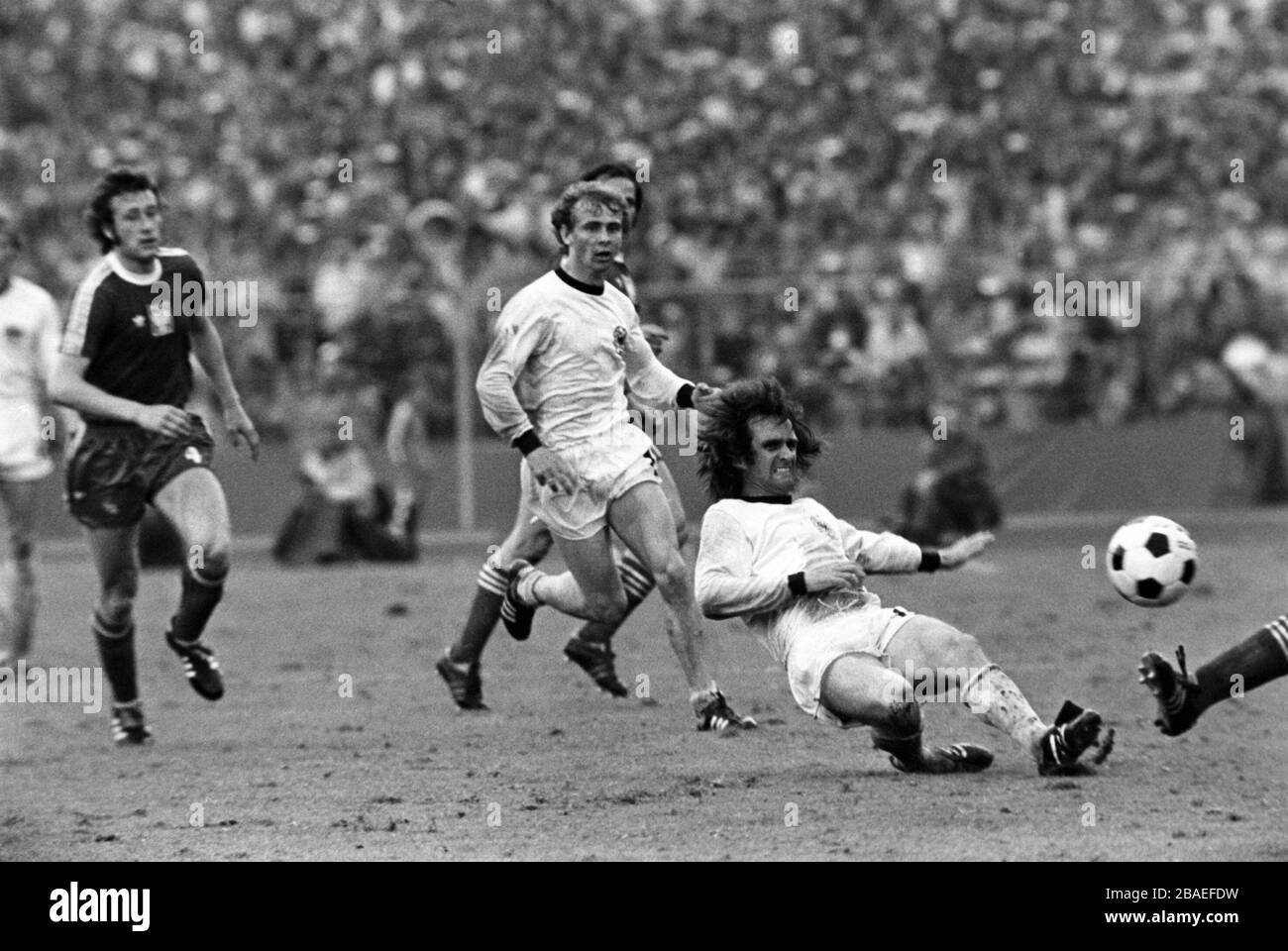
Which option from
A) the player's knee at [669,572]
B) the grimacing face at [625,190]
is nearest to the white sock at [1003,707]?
the player's knee at [669,572]

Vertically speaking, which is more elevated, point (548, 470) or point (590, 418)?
point (590, 418)

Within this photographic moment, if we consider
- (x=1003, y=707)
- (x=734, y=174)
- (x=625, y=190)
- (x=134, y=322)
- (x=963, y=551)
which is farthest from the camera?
(x=734, y=174)

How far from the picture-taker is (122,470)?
990 cm

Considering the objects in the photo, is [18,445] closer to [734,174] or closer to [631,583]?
[631,583]

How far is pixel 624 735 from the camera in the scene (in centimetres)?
970

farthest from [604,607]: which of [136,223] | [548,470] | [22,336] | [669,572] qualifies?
[22,336]

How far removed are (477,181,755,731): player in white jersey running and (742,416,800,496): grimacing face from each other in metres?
1.00

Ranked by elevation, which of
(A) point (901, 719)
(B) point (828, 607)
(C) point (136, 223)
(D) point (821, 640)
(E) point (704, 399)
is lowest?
(A) point (901, 719)

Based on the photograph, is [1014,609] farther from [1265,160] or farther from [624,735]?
[1265,160]

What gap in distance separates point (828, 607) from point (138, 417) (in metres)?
3.16

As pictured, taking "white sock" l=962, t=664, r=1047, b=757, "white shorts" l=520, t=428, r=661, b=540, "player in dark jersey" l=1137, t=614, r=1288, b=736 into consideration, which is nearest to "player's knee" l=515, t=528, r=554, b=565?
"white shorts" l=520, t=428, r=661, b=540

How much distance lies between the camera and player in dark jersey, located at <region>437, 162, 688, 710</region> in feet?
34.1

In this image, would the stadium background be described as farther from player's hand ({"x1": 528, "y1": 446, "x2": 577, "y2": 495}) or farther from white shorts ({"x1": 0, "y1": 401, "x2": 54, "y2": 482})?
player's hand ({"x1": 528, "y1": 446, "x2": 577, "y2": 495})

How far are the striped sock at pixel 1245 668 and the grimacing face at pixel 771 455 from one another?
163 centimetres
